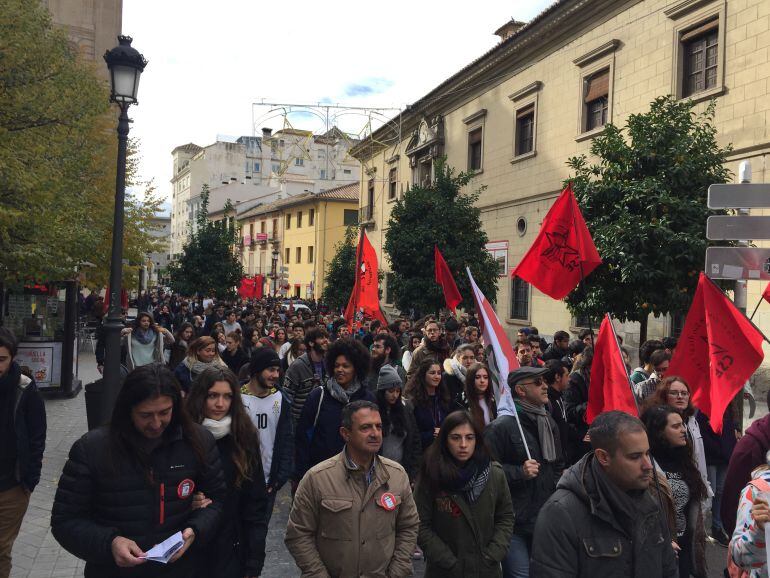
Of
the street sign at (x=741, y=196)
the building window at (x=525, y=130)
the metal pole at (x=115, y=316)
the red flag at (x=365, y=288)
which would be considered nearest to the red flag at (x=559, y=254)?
the street sign at (x=741, y=196)

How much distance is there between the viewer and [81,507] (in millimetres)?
3012

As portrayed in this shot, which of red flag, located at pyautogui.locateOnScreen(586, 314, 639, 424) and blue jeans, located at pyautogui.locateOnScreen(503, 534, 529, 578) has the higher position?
red flag, located at pyautogui.locateOnScreen(586, 314, 639, 424)

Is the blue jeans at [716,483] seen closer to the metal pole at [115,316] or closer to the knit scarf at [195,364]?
the knit scarf at [195,364]

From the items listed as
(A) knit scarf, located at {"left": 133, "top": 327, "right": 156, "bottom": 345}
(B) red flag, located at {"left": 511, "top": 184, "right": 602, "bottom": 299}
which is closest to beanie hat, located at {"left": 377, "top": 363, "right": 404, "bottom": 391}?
(B) red flag, located at {"left": 511, "top": 184, "right": 602, "bottom": 299}

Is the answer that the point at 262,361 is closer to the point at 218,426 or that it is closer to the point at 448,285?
the point at 218,426

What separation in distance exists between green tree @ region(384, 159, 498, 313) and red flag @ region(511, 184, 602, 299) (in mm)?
12529

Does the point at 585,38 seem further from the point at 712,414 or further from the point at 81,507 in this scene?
the point at 81,507

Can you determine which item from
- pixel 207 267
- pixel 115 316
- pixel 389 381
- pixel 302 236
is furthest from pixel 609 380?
pixel 302 236

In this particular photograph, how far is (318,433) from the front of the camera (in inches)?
201

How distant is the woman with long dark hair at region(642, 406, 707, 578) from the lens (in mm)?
4082

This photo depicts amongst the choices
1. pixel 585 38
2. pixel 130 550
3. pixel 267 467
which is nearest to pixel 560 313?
pixel 585 38

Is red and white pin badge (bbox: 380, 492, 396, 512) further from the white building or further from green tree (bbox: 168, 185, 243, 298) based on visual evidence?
the white building

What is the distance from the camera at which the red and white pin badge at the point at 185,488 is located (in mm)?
3172

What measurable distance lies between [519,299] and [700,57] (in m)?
9.33
